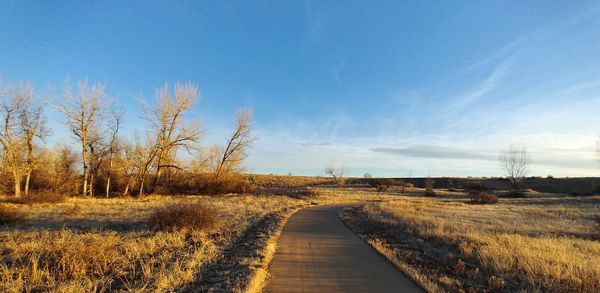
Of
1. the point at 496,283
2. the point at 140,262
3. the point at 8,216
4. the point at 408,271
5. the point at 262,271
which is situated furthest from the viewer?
the point at 8,216

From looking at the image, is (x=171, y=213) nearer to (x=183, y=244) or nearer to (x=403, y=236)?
(x=183, y=244)

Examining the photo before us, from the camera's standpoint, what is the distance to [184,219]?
1302cm

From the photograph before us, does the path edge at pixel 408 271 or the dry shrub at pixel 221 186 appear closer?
the path edge at pixel 408 271

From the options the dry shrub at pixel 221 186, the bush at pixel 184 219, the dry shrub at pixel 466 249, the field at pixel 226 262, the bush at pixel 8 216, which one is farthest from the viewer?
the dry shrub at pixel 221 186

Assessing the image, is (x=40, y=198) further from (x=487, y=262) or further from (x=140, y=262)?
(x=487, y=262)

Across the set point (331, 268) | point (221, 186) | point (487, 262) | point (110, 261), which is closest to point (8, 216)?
point (110, 261)

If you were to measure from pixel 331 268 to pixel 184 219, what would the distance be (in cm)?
712

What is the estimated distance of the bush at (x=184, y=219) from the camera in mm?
12930

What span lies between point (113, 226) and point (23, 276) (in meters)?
7.96

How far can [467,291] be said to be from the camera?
258 inches

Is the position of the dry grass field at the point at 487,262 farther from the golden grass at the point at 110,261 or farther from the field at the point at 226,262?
the golden grass at the point at 110,261

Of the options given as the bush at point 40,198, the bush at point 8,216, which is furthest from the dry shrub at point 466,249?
the bush at point 40,198

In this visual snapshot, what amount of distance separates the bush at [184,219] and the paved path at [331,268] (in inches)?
125

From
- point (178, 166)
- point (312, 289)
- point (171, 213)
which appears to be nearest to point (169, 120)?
point (178, 166)
